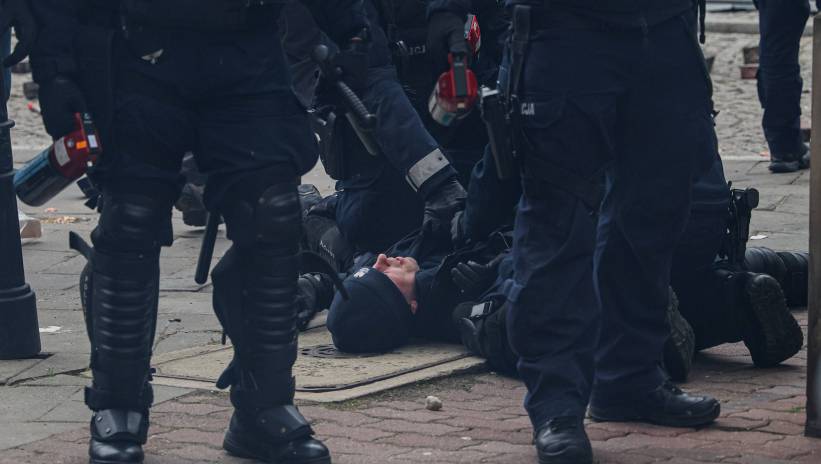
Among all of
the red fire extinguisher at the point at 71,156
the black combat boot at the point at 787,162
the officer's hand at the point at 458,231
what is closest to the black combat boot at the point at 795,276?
the officer's hand at the point at 458,231

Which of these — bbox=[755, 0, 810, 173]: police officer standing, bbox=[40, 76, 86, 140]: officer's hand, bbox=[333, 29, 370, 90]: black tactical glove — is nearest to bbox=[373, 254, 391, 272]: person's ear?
bbox=[333, 29, 370, 90]: black tactical glove

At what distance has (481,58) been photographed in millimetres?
6137

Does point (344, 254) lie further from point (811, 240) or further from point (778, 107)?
point (778, 107)

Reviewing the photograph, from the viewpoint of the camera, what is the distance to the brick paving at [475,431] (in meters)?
4.04

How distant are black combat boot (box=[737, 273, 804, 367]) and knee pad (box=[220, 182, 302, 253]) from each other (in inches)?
65.8

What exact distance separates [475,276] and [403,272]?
0.33 meters

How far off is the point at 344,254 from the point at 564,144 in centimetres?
239

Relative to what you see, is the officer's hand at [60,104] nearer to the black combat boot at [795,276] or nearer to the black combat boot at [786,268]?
the black combat boot at [786,268]

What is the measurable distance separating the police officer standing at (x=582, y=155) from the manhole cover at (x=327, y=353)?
51.2 inches

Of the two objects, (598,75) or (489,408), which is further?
(489,408)

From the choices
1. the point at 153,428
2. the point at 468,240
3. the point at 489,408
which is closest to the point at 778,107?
the point at 468,240

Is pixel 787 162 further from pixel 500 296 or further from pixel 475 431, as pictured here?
pixel 475 431

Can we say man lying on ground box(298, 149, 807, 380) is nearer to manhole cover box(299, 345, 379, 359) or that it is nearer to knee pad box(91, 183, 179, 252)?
manhole cover box(299, 345, 379, 359)

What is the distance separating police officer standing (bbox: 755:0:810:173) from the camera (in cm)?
888
